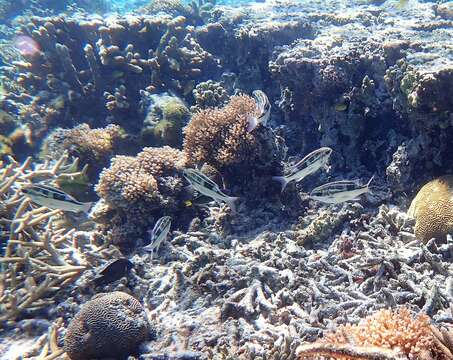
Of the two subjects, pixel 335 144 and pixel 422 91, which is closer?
pixel 422 91

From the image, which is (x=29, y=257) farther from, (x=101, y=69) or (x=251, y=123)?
(x=101, y=69)

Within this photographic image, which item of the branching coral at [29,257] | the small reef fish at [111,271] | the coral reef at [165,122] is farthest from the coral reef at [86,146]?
the small reef fish at [111,271]

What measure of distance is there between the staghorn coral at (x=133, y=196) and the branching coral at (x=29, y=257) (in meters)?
0.67

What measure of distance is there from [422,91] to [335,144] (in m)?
1.93

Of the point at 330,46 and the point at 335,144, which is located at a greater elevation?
the point at 330,46

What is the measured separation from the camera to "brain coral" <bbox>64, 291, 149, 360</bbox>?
3510mm

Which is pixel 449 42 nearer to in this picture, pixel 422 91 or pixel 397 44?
pixel 397 44

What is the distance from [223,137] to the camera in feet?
18.3

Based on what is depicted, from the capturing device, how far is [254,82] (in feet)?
28.0

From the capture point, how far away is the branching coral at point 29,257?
4203 mm

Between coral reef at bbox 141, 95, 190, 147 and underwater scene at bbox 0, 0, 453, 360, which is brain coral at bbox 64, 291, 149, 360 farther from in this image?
coral reef at bbox 141, 95, 190, 147

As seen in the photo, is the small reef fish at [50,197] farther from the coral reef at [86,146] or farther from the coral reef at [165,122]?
the coral reef at [165,122]

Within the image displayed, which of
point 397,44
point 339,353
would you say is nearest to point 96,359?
point 339,353

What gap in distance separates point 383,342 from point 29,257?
423 cm
